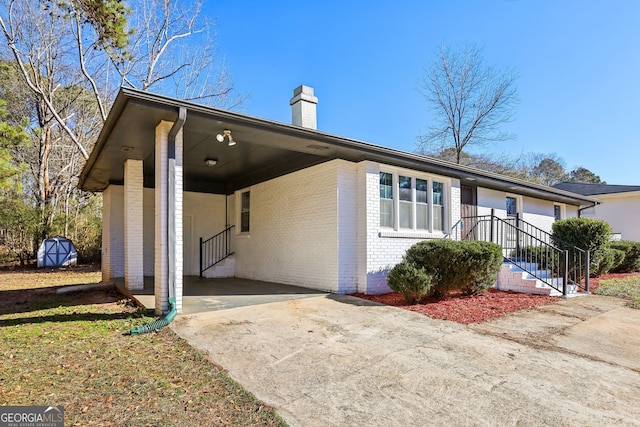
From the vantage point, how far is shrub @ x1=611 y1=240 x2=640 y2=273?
12586 mm

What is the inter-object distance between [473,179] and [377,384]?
812 cm

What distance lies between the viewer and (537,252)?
10.2m

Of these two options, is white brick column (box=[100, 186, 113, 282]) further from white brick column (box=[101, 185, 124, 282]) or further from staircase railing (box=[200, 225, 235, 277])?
staircase railing (box=[200, 225, 235, 277])

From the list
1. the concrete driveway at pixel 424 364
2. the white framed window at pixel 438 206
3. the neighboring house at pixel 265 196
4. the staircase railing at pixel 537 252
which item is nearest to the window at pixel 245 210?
the neighboring house at pixel 265 196

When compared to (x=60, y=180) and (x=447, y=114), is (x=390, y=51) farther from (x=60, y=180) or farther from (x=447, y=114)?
(x=60, y=180)

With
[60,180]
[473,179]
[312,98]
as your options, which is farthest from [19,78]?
[473,179]

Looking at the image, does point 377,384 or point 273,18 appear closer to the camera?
point 377,384

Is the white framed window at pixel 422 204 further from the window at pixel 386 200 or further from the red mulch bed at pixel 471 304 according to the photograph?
the red mulch bed at pixel 471 304

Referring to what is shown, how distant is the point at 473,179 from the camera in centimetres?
1009

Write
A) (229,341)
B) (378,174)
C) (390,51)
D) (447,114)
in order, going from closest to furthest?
(229,341)
(378,174)
(390,51)
(447,114)

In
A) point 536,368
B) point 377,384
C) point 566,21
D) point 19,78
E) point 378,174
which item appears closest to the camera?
point 377,384

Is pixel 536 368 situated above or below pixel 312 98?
below

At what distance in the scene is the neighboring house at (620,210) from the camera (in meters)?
18.0

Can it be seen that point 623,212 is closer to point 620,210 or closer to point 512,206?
point 620,210
